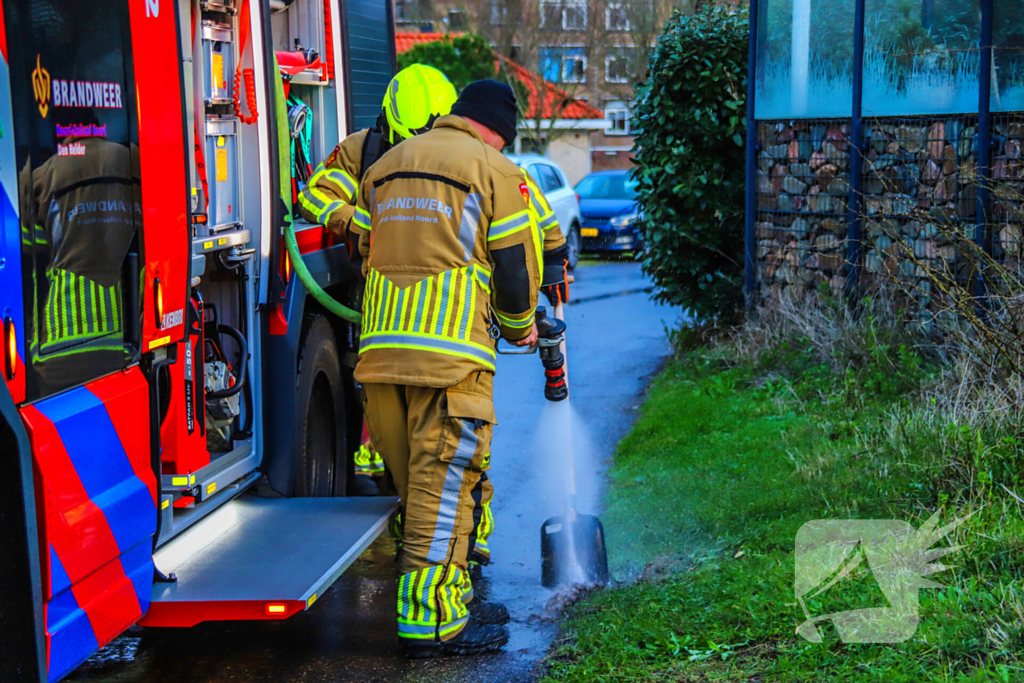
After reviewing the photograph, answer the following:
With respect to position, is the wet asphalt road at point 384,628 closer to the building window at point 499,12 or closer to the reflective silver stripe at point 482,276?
the reflective silver stripe at point 482,276

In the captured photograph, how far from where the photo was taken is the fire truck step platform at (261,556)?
3582 mm

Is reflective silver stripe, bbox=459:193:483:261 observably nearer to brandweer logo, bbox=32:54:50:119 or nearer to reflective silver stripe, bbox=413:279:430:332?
reflective silver stripe, bbox=413:279:430:332

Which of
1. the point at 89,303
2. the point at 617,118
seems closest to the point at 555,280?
the point at 89,303

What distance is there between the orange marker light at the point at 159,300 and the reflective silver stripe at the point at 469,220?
3.52 feet

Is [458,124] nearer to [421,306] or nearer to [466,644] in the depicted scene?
[421,306]

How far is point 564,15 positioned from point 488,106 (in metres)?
29.2

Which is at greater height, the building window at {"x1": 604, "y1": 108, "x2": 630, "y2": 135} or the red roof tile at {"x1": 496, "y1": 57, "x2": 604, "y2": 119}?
the red roof tile at {"x1": 496, "y1": 57, "x2": 604, "y2": 119}

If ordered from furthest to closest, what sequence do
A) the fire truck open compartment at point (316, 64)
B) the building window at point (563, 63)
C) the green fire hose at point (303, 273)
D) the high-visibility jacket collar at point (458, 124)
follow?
the building window at point (563, 63)
the fire truck open compartment at point (316, 64)
the green fire hose at point (303, 273)
the high-visibility jacket collar at point (458, 124)

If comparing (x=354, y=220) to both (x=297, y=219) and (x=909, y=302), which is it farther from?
(x=909, y=302)

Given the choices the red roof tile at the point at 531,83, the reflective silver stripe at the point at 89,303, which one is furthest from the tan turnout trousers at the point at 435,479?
the red roof tile at the point at 531,83

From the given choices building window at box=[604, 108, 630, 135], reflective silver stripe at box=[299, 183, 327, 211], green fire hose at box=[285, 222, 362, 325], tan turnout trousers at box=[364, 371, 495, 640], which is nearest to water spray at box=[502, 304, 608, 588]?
tan turnout trousers at box=[364, 371, 495, 640]

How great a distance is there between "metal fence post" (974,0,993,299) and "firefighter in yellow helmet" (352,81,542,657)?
3.58 m

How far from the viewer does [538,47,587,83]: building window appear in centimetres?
3259

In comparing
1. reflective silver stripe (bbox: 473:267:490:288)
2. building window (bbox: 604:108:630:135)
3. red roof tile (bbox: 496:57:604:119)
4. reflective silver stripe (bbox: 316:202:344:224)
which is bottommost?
reflective silver stripe (bbox: 473:267:490:288)
